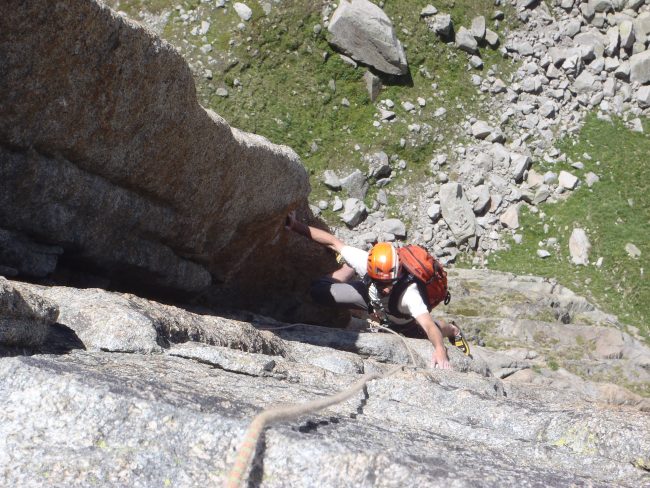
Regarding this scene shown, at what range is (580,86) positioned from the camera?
25125 millimetres

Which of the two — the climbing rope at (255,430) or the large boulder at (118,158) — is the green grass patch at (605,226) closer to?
the large boulder at (118,158)

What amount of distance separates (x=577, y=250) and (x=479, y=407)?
16.6 meters

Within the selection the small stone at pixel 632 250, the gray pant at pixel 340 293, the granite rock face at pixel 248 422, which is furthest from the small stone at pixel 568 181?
the granite rock face at pixel 248 422

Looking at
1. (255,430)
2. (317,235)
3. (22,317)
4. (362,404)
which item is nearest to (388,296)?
(317,235)

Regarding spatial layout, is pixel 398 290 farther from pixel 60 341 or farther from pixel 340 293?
pixel 60 341

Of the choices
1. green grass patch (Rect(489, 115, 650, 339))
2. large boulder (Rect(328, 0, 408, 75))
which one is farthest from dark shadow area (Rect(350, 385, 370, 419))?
large boulder (Rect(328, 0, 408, 75))

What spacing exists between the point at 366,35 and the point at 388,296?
13.7 metres

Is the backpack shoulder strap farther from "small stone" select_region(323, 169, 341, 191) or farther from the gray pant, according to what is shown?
"small stone" select_region(323, 169, 341, 191)

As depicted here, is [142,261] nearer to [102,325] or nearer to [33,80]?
[33,80]

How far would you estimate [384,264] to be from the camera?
12.0m

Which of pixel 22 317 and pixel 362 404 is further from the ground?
pixel 22 317

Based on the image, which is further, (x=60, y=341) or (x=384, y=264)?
(x=384, y=264)

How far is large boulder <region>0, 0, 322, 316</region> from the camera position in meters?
7.29

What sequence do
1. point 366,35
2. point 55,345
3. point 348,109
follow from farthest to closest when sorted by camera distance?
point 348,109 < point 366,35 < point 55,345
